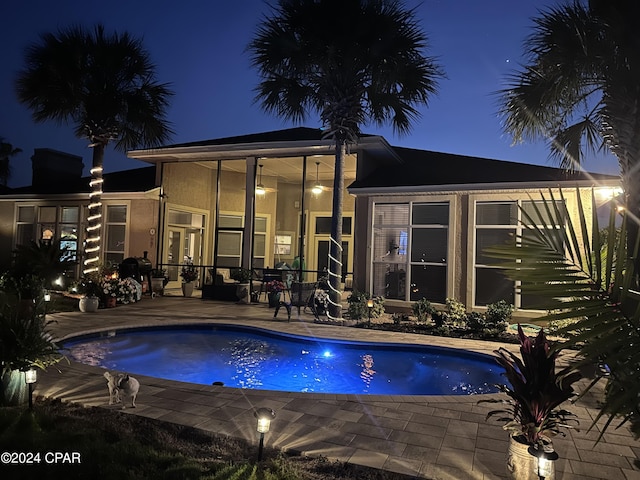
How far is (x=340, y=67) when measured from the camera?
9.57m

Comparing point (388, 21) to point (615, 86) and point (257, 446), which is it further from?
point (257, 446)

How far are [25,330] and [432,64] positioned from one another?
9.04 m

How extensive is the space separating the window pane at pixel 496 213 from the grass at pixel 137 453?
8476 mm

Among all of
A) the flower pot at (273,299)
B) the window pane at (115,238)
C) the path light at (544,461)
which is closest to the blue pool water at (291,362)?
the flower pot at (273,299)

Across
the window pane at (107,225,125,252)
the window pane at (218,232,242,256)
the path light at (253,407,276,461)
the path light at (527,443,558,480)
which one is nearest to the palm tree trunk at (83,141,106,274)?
the window pane at (107,225,125,252)

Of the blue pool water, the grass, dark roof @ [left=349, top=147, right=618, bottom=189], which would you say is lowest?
the blue pool water

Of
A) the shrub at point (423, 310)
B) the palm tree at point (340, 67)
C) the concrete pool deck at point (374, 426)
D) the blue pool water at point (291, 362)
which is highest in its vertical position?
the palm tree at point (340, 67)

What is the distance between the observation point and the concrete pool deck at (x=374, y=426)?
315 centimetres

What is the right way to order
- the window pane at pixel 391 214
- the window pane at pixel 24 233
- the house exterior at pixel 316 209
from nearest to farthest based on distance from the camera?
the house exterior at pixel 316 209 < the window pane at pixel 391 214 < the window pane at pixel 24 233

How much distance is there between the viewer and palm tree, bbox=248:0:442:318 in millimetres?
8922

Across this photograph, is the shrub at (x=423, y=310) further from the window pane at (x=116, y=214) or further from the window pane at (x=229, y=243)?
the window pane at (x=116, y=214)

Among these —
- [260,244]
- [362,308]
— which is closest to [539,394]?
[362,308]

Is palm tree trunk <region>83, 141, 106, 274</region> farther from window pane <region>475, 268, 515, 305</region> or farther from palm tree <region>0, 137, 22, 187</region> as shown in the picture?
palm tree <region>0, 137, 22, 187</region>

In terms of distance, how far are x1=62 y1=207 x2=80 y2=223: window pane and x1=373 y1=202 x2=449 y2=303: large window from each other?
1103 cm
